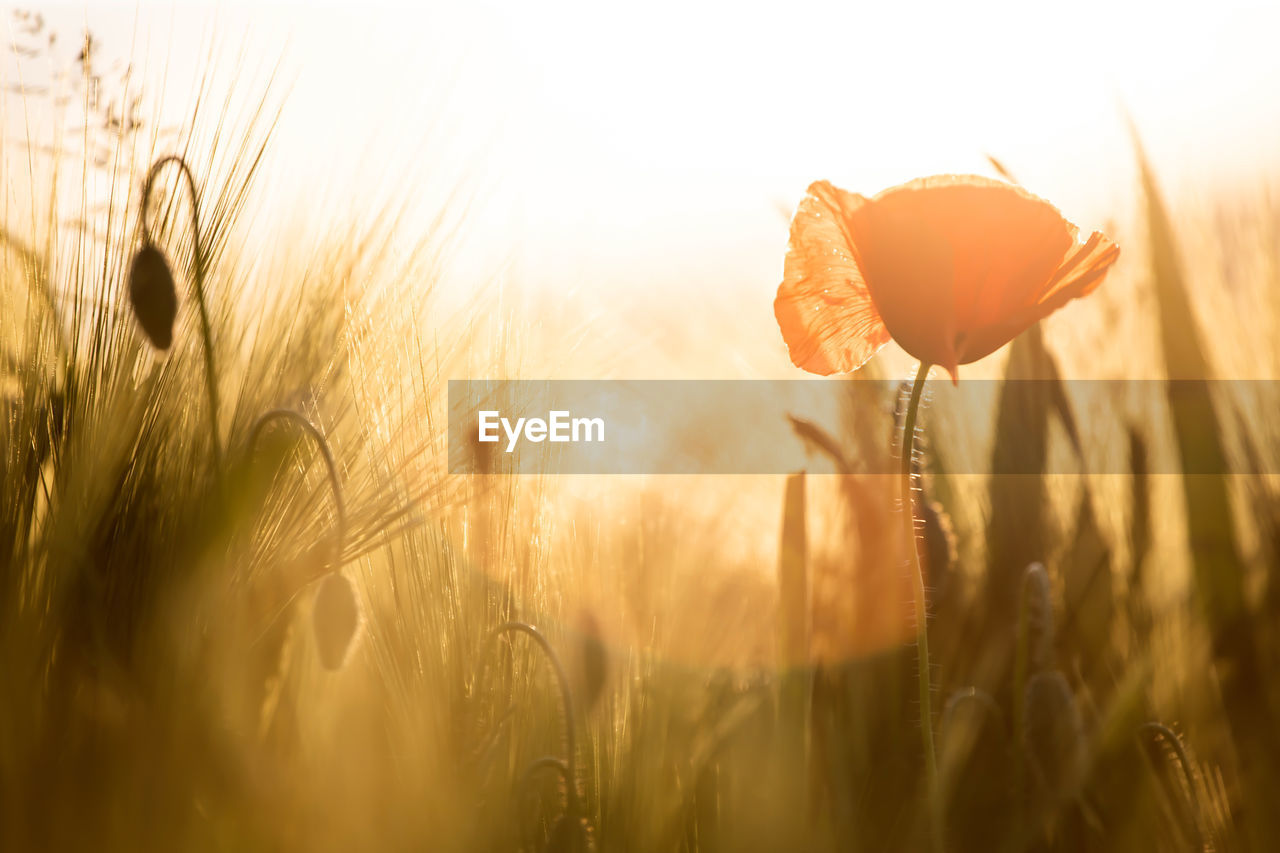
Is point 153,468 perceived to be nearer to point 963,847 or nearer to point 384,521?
point 384,521

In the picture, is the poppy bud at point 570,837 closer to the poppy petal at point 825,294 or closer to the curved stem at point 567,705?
the curved stem at point 567,705

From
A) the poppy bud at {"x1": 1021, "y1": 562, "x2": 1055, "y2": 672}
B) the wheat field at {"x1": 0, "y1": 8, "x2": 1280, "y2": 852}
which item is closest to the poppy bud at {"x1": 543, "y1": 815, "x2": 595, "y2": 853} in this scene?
the wheat field at {"x1": 0, "y1": 8, "x2": 1280, "y2": 852}

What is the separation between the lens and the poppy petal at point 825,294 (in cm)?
52

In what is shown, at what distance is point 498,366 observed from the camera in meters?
0.82

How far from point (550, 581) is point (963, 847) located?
1.15 ft

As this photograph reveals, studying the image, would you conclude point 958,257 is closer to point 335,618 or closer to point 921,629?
point 921,629

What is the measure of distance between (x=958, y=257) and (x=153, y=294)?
1.49ft

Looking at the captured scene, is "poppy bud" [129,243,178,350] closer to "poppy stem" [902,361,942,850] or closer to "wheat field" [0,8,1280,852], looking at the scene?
"wheat field" [0,8,1280,852]

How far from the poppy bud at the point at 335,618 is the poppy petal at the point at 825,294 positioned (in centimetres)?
29

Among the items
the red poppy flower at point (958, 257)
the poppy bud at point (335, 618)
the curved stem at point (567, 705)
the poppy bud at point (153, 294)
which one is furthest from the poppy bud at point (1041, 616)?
the poppy bud at point (153, 294)

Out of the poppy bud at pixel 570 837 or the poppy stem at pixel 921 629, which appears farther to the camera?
the poppy bud at pixel 570 837

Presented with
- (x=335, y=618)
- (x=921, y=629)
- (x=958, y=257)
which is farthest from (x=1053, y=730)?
(x=335, y=618)

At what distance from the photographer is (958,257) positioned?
486mm

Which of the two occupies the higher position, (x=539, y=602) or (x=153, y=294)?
(x=153, y=294)
